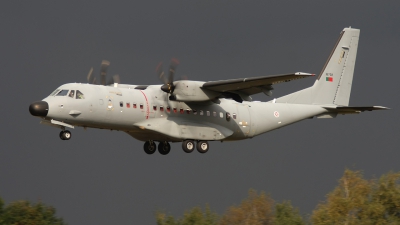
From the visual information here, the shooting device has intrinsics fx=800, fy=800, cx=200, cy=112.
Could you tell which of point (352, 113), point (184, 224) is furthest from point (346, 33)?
point (184, 224)

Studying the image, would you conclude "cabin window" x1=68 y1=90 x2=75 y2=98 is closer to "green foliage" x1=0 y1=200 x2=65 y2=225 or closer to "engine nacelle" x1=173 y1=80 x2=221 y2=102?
"engine nacelle" x1=173 y1=80 x2=221 y2=102

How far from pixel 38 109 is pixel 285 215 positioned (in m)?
11.8

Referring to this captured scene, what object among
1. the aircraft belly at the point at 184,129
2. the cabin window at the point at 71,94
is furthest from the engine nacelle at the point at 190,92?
the cabin window at the point at 71,94

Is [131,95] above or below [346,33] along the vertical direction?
below

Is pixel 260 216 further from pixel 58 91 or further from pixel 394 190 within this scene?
pixel 58 91

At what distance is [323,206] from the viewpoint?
1054 inches

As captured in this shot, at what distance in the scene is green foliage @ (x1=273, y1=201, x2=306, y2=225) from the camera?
30.0m

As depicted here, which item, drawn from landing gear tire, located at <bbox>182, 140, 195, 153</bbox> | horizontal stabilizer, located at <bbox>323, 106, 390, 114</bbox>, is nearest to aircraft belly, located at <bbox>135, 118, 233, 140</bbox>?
landing gear tire, located at <bbox>182, 140, 195, 153</bbox>

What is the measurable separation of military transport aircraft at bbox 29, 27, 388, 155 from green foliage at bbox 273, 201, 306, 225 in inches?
137

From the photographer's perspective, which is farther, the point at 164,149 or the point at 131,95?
the point at 164,149

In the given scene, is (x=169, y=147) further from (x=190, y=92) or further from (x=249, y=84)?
(x=249, y=84)

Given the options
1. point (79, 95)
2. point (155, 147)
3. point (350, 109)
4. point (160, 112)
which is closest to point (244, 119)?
point (155, 147)

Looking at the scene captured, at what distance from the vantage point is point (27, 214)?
32.0 m

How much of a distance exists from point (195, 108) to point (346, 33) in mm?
8062
